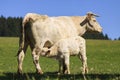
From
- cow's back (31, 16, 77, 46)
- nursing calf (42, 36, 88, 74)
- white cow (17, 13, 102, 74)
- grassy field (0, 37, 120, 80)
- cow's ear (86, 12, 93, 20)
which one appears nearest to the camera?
grassy field (0, 37, 120, 80)

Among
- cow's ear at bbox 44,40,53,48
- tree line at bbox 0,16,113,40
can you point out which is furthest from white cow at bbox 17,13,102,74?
tree line at bbox 0,16,113,40

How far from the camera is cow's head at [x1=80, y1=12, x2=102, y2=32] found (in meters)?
20.7

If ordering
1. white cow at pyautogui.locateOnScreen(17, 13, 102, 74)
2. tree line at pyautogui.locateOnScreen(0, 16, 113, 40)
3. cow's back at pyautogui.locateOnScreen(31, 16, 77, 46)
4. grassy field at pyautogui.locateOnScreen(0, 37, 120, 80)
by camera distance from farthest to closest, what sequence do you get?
tree line at pyautogui.locateOnScreen(0, 16, 113, 40), cow's back at pyautogui.locateOnScreen(31, 16, 77, 46), white cow at pyautogui.locateOnScreen(17, 13, 102, 74), grassy field at pyautogui.locateOnScreen(0, 37, 120, 80)

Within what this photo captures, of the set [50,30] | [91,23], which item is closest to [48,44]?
[50,30]

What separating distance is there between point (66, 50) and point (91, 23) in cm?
495

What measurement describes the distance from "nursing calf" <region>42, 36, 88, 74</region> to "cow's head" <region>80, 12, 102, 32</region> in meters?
3.54

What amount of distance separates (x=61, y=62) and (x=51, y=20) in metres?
2.53

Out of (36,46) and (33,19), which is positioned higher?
(33,19)

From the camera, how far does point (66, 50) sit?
16328 millimetres

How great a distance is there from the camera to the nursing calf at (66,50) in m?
16.2

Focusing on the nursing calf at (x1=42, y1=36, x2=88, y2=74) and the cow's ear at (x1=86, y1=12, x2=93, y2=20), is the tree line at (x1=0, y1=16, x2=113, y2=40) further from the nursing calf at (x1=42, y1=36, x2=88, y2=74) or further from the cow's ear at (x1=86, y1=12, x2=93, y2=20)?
the nursing calf at (x1=42, y1=36, x2=88, y2=74)

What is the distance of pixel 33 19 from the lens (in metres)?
17.8

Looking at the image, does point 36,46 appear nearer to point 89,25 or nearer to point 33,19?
point 33,19

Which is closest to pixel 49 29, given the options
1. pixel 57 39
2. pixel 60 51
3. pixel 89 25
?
pixel 57 39
